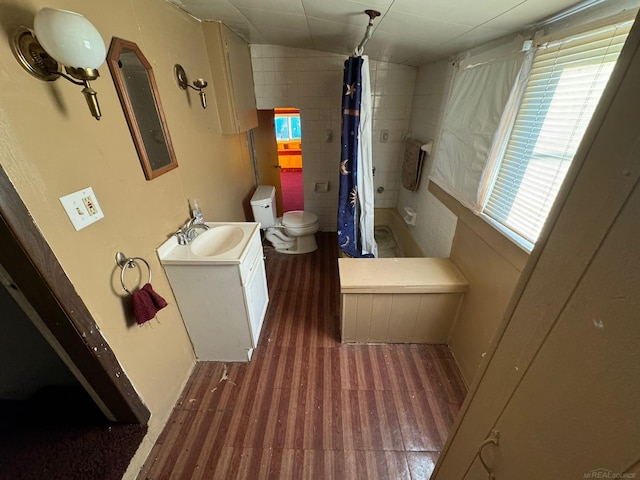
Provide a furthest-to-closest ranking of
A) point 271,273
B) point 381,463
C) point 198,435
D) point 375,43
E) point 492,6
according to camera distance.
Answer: point 271,273 < point 375,43 < point 198,435 < point 381,463 < point 492,6

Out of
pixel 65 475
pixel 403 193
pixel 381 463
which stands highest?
pixel 403 193

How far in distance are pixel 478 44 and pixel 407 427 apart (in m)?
2.24

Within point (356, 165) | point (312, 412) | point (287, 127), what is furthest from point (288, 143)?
point (312, 412)

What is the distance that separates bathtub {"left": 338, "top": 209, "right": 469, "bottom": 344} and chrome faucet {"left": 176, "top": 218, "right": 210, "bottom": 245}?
950 millimetres

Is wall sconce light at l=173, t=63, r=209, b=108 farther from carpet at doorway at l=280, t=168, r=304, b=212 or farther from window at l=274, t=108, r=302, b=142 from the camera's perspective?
window at l=274, t=108, r=302, b=142

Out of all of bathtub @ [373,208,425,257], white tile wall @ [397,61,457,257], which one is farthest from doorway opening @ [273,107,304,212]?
white tile wall @ [397,61,457,257]

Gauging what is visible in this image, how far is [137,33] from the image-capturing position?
118cm

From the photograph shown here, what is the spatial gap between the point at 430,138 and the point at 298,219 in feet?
4.93

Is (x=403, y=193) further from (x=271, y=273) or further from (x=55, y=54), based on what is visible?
(x=55, y=54)

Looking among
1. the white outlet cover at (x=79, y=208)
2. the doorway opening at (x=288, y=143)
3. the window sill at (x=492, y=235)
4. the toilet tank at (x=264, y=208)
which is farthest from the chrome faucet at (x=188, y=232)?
the doorway opening at (x=288, y=143)

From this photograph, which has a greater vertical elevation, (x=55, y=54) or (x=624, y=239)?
(x=55, y=54)

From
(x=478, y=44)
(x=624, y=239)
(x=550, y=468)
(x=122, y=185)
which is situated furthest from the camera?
(x=478, y=44)

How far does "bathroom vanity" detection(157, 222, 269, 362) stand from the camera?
135cm

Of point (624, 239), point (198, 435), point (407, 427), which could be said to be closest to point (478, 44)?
point (624, 239)
